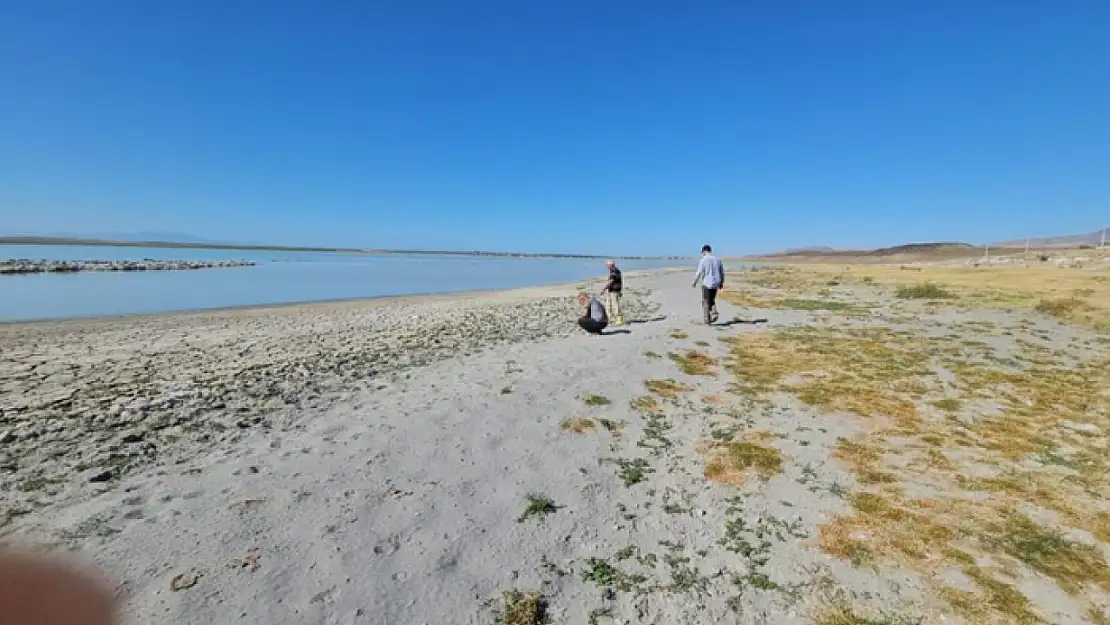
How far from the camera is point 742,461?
6.41m

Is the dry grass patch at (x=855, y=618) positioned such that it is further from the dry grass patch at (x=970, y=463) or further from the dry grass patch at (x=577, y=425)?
the dry grass patch at (x=577, y=425)

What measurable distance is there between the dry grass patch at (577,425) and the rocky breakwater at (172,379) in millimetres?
3965

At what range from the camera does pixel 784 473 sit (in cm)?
608

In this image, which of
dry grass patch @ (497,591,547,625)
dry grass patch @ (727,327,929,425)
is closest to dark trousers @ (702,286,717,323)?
dry grass patch @ (727,327,929,425)

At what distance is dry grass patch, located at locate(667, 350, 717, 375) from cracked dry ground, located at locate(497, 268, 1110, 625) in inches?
2.9

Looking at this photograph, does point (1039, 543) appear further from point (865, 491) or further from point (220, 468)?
point (220, 468)

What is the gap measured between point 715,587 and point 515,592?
1.65 meters

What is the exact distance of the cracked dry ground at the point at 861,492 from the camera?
13.0 ft

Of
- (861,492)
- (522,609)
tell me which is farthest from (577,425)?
(522,609)

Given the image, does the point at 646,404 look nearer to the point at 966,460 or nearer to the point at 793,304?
the point at 966,460

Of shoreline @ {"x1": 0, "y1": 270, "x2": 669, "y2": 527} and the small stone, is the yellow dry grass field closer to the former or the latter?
the small stone

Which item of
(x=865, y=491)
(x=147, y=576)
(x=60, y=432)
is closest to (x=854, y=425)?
(x=865, y=491)

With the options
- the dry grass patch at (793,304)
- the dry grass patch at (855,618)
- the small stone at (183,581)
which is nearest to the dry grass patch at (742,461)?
the dry grass patch at (855,618)

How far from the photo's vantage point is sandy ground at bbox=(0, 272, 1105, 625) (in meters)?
3.97
